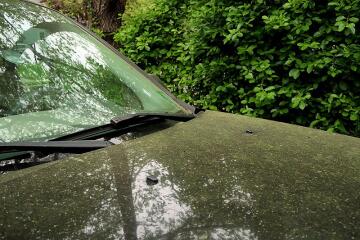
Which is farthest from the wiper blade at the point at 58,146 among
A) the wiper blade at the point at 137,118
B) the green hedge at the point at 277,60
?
the green hedge at the point at 277,60

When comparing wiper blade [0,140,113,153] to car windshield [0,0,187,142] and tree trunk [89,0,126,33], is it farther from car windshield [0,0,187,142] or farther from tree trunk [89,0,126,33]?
tree trunk [89,0,126,33]

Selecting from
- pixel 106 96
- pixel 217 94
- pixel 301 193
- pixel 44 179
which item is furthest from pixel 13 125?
pixel 217 94

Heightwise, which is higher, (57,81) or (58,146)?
(57,81)

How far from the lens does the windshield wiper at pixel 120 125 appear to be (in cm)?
180

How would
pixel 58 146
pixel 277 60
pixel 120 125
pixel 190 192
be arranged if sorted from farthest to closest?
pixel 277 60 < pixel 120 125 < pixel 58 146 < pixel 190 192

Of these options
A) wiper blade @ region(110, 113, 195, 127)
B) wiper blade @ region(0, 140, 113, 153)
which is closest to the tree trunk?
wiper blade @ region(110, 113, 195, 127)

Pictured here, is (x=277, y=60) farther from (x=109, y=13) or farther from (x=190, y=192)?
(x=109, y=13)

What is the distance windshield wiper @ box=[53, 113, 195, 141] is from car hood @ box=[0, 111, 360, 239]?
12 centimetres

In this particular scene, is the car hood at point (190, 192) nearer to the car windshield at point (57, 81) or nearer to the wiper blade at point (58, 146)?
the wiper blade at point (58, 146)

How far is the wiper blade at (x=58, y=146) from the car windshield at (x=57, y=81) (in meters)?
0.11

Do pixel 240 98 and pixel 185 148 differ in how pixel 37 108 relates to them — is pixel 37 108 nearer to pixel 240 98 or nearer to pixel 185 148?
pixel 185 148

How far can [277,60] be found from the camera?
3.71 meters

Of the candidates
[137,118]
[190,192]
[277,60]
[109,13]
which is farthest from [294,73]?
[109,13]

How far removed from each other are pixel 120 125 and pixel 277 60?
7.20ft
